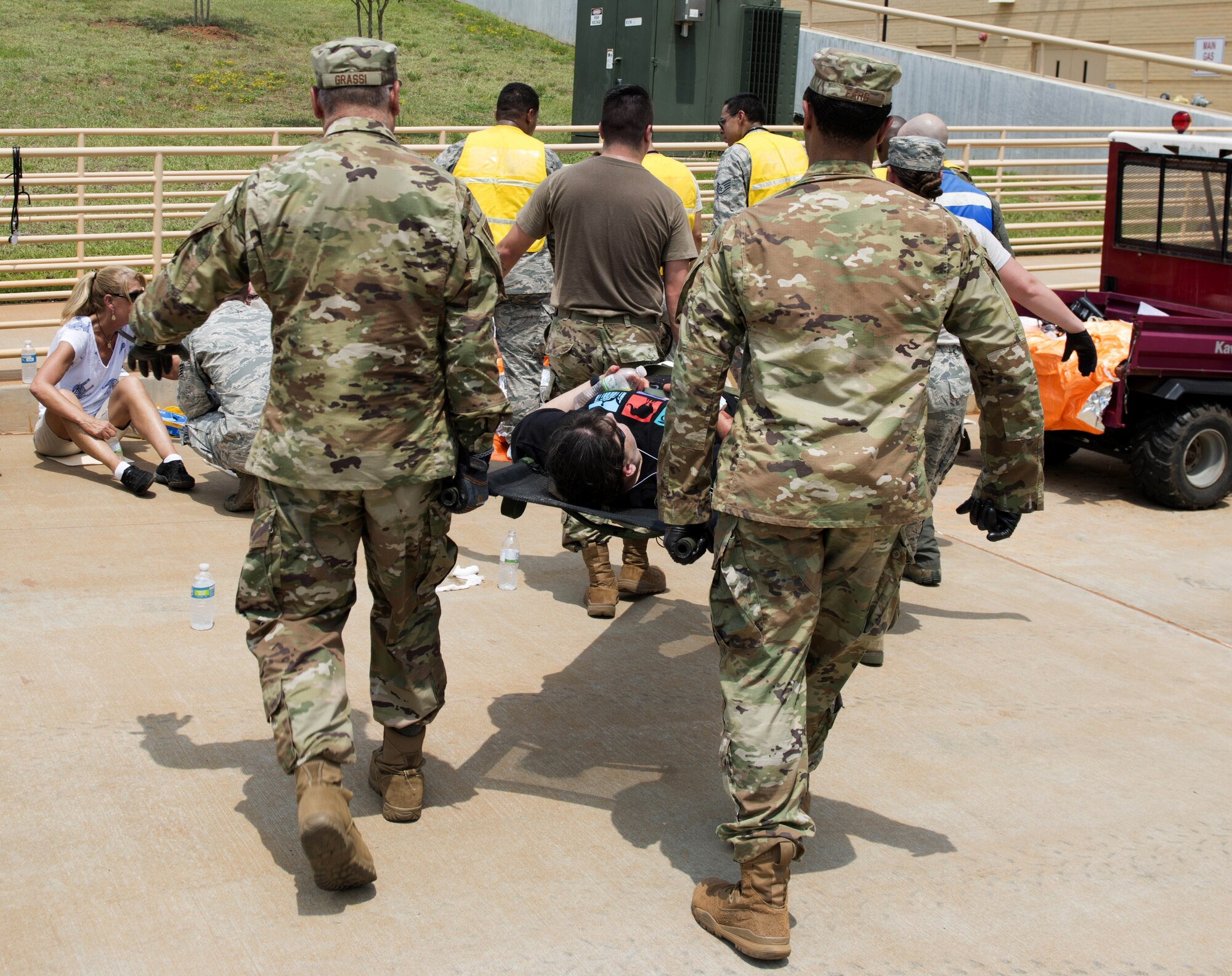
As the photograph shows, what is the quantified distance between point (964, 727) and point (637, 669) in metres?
1.23

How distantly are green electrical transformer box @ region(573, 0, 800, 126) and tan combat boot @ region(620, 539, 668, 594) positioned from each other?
12.2 metres

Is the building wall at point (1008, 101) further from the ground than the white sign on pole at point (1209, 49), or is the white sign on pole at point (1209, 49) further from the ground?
the white sign on pole at point (1209, 49)

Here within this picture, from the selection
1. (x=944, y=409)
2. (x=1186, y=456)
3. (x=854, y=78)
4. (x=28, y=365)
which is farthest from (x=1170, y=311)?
(x=28, y=365)

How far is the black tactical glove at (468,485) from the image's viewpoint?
3580 millimetres

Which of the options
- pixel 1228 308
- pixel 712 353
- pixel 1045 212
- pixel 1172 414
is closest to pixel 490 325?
pixel 712 353

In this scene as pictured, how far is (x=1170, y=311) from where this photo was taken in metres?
7.90

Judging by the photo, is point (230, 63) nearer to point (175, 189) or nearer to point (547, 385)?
point (175, 189)

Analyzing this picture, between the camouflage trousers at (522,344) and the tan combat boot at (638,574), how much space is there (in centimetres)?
167

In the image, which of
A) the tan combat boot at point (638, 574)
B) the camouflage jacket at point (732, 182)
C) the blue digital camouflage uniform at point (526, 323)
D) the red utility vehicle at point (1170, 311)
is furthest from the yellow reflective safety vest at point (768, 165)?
the tan combat boot at point (638, 574)

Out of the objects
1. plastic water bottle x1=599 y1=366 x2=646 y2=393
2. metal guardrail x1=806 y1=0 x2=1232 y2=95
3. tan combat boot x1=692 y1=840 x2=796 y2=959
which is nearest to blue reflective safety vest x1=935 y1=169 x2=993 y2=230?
plastic water bottle x1=599 y1=366 x2=646 y2=393

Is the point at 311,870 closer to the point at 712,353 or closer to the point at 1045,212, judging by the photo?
the point at 712,353

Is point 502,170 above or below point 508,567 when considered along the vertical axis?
above

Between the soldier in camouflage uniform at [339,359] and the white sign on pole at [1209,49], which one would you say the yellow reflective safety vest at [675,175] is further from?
the white sign on pole at [1209,49]

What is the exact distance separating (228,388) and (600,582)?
2.39 meters
